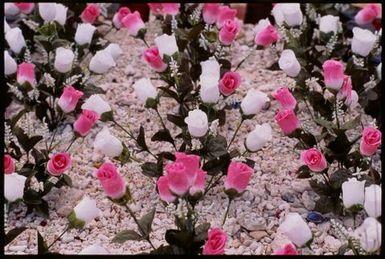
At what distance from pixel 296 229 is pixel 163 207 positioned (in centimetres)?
62

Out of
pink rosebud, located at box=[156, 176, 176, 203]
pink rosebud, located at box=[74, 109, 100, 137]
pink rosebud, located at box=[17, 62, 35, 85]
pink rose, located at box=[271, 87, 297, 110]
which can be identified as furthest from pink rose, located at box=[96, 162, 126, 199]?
pink rosebud, located at box=[17, 62, 35, 85]

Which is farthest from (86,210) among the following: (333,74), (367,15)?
(367,15)

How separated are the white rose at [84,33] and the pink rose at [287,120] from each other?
886 mm

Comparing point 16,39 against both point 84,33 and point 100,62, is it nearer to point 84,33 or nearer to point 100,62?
point 84,33

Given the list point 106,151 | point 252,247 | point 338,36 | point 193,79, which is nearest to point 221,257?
point 252,247

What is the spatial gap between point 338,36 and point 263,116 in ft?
1.76

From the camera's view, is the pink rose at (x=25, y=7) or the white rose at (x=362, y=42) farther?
the pink rose at (x=25, y=7)

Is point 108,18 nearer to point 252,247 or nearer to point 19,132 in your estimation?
point 19,132

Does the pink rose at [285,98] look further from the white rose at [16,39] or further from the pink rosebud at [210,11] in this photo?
the white rose at [16,39]

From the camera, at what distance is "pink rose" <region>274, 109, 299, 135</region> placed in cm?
221

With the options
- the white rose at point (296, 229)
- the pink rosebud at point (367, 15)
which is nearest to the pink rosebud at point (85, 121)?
the white rose at point (296, 229)

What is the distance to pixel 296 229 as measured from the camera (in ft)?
5.90

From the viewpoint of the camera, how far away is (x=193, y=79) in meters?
2.71

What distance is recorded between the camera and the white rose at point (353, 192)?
1852 mm
